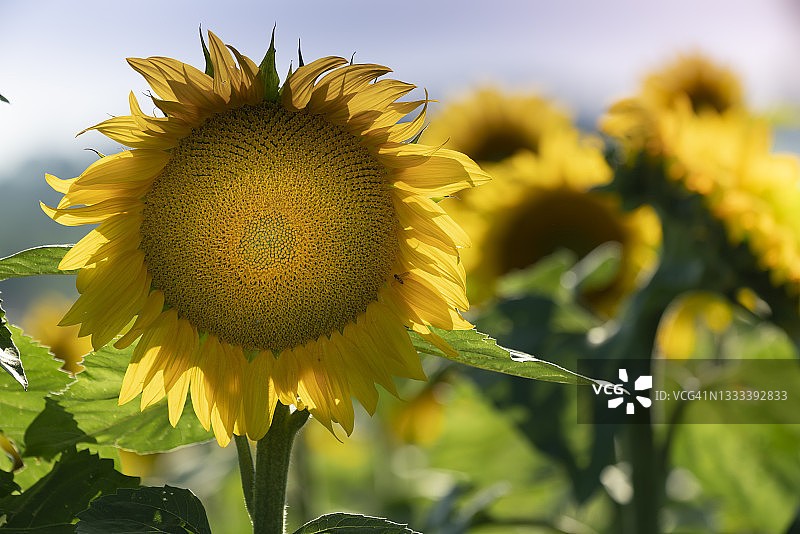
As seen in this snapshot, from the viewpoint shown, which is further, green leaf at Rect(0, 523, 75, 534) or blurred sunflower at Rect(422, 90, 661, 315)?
blurred sunflower at Rect(422, 90, 661, 315)

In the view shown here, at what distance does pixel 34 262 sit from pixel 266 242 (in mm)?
104

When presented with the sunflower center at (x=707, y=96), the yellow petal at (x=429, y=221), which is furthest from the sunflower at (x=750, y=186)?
the sunflower center at (x=707, y=96)

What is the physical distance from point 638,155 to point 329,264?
0.75 m

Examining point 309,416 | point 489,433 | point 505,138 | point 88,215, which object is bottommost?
point 489,433

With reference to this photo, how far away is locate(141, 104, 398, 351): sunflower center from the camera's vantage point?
379 mm

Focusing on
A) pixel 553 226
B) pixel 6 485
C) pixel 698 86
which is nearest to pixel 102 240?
pixel 6 485

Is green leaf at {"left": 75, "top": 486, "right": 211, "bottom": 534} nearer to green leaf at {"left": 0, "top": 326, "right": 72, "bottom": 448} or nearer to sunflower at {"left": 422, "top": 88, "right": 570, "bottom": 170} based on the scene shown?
green leaf at {"left": 0, "top": 326, "right": 72, "bottom": 448}

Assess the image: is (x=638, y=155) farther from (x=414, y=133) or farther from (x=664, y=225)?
(x=414, y=133)

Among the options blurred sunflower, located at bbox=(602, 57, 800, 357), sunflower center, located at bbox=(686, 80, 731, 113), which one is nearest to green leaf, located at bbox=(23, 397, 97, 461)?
blurred sunflower, located at bbox=(602, 57, 800, 357)

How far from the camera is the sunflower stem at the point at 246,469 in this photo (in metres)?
0.42

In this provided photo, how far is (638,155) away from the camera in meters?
1.04

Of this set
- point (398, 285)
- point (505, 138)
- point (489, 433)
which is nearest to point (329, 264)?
point (398, 285)

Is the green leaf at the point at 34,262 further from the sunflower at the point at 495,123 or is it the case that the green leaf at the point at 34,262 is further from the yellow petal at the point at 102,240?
the sunflower at the point at 495,123

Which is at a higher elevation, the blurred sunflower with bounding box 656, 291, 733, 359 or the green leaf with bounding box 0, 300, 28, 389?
the green leaf with bounding box 0, 300, 28, 389
